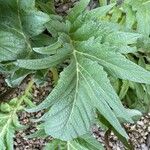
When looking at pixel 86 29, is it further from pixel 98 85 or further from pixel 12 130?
pixel 12 130

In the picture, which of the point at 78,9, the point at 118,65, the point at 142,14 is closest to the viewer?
the point at 118,65

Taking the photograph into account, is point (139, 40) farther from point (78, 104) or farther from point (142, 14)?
point (78, 104)

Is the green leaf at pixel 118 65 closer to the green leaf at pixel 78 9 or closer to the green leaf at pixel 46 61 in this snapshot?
the green leaf at pixel 46 61

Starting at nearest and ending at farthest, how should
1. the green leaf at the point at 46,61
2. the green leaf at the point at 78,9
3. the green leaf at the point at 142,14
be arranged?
1. the green leaf at the point at 46,61
2. the green leaf at the point at 78,9
3. the green leaf at the point at 142,14

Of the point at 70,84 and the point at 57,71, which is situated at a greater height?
the point at 70,84

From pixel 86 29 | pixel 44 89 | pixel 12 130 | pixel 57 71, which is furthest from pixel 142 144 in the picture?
pixel 86 29

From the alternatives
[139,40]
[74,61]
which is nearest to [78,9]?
[74,61]

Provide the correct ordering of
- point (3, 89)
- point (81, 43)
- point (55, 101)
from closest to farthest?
point (55, 101)
point (81, 43)
point (3, 89)

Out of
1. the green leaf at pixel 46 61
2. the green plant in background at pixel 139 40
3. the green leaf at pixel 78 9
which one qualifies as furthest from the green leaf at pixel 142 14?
the green leaf at pixel 46 61
